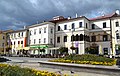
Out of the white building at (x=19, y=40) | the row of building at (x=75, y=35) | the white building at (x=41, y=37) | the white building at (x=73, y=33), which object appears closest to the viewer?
the row of building at (x=75, y=35)

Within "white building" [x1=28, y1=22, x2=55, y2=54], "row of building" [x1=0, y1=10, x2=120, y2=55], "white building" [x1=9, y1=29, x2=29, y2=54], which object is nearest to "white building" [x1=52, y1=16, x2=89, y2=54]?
"row of building" [x1=0, y1=10, x2=120, y2=55]

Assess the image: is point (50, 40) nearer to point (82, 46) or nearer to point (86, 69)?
point (82, 46)

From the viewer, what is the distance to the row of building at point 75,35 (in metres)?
47.9

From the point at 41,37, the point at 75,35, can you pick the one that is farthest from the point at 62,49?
the point at 41,37

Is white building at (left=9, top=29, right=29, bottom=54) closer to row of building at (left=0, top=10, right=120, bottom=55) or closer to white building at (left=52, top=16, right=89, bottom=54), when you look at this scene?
row of building at (left=0, top=10, right=120, bottom=55)

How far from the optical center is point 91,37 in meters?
52.2

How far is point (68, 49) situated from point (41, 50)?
804 cm

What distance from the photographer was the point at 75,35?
52125mm

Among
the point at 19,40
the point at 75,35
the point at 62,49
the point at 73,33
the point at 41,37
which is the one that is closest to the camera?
the point at 62,49

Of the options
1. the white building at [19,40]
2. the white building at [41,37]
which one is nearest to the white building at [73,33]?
the white building at [41,37]

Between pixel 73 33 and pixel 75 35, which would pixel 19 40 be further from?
pixel 75 35

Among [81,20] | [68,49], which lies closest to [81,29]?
[81,20]

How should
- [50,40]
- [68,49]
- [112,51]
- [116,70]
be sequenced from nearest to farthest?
[116,70], [112,51], [68,49], [50,40]

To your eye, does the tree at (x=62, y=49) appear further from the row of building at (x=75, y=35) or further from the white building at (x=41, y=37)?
the white building at (x=41, y=37)
